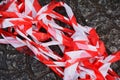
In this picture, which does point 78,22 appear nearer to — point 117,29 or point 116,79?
point 117,29

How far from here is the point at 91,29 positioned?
1698mm

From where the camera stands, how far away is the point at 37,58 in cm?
171

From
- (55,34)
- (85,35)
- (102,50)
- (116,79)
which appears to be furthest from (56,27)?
(116,79)

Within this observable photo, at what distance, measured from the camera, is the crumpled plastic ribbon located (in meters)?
1.60

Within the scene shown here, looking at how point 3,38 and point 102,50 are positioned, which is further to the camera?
point 3,38

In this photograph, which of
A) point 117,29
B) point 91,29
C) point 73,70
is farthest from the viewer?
point 117,29

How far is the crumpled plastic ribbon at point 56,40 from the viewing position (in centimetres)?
160

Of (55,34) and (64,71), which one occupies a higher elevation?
(55,34)

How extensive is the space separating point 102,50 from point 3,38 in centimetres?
54

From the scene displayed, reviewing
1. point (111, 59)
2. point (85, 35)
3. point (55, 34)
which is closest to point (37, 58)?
point (55, 34)

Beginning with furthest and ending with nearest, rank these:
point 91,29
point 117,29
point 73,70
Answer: point 117,29 < point 91,29 < point 73,70

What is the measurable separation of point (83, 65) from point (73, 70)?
60 millimetres

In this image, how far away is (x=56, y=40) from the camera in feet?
5.49

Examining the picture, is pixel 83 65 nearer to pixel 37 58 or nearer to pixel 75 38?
pixel 75 38
